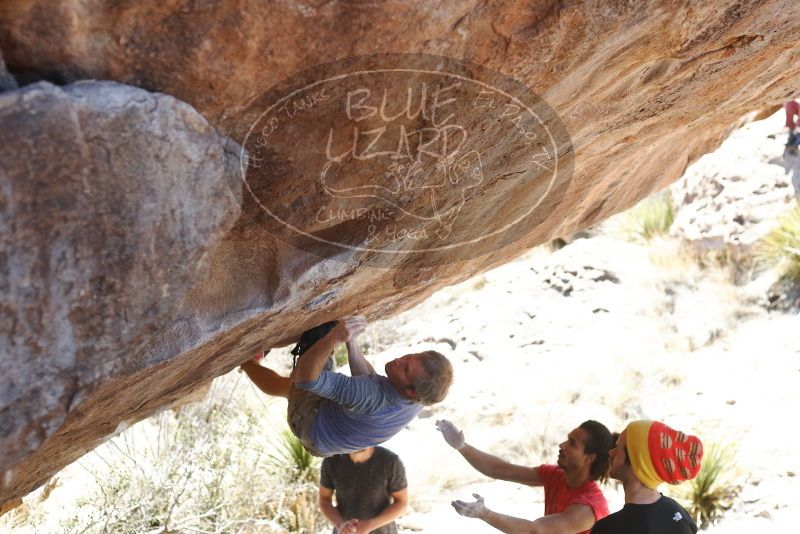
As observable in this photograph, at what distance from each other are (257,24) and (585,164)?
7.04ft

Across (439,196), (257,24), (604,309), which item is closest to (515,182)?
(439,196)

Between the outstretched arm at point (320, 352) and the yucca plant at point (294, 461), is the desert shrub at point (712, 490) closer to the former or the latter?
the yucca plant at point (294, 461)

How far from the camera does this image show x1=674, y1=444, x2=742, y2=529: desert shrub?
581 centimetres

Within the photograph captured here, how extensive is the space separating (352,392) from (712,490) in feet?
12.8

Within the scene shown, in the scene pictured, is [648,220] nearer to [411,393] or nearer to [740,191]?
[740,191]

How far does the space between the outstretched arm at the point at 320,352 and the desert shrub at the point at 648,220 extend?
313 inches

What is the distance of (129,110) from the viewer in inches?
70.7

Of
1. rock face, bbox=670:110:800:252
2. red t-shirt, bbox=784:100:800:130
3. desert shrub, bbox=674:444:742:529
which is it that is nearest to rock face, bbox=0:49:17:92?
desert shrub, bbox=674:444:742:529

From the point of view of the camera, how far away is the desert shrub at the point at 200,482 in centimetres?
493

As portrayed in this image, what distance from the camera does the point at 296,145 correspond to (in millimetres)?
2225

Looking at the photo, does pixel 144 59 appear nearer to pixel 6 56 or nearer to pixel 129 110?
pixel 129 110

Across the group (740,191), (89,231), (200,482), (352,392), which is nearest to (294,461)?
(200,482)

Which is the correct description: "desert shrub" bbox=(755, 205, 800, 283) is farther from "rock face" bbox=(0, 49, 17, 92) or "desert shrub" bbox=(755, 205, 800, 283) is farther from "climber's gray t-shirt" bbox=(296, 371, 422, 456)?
"rock face" bbox=(0, 49, 17, 92)

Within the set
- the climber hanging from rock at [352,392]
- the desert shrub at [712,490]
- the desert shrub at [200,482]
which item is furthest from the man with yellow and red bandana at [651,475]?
Answer: the desert shrub at [712,490]
